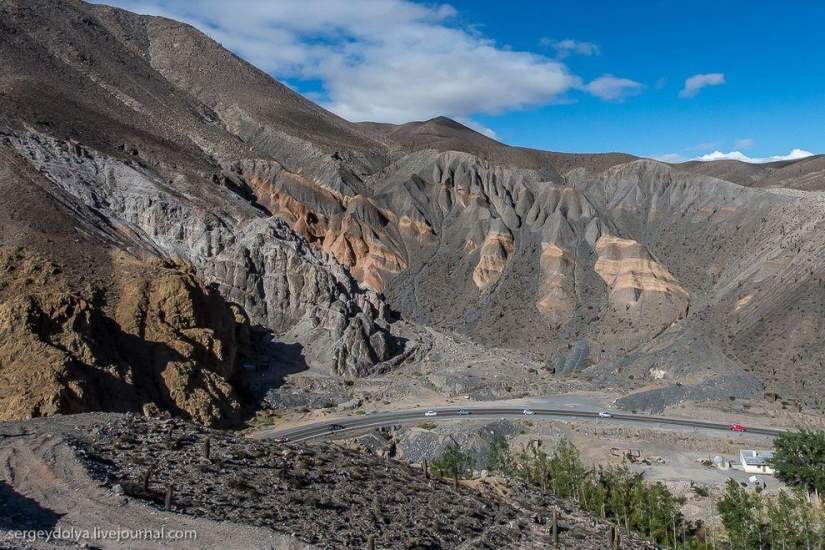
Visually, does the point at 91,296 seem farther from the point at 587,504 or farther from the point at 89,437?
the point at 587,504

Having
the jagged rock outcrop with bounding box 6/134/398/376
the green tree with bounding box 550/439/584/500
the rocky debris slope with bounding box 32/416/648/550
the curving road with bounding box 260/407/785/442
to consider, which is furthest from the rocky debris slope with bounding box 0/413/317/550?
the jagged rock outcrop with bounding box 6/134/398/376

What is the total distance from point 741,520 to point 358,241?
178ft

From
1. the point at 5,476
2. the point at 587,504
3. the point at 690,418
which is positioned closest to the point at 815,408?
the point at 690,418

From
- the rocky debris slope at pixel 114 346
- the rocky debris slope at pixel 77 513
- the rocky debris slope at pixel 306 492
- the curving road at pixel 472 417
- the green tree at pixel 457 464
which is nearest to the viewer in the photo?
the rocky debris slope at pixel 77 513

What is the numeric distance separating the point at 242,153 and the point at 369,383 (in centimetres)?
4550

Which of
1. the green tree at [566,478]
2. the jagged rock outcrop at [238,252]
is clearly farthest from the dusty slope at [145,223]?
the green tree at [566,478]

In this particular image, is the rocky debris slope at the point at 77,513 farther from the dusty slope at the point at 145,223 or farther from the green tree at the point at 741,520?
the green tree at the point at 741,520

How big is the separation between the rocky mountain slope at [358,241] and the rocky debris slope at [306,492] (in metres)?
17.0

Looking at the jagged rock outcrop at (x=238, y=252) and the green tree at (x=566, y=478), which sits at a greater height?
the jagged rock outcrop at (x=238, y=252)

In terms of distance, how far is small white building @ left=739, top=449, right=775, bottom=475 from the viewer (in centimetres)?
3616

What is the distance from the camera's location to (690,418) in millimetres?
45562

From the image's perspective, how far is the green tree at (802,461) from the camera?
32750 millimetres

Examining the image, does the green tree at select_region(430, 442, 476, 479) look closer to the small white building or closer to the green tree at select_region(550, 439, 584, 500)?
the green tree at select_region(550, 439, 584, 500)

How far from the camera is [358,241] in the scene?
76125mm
